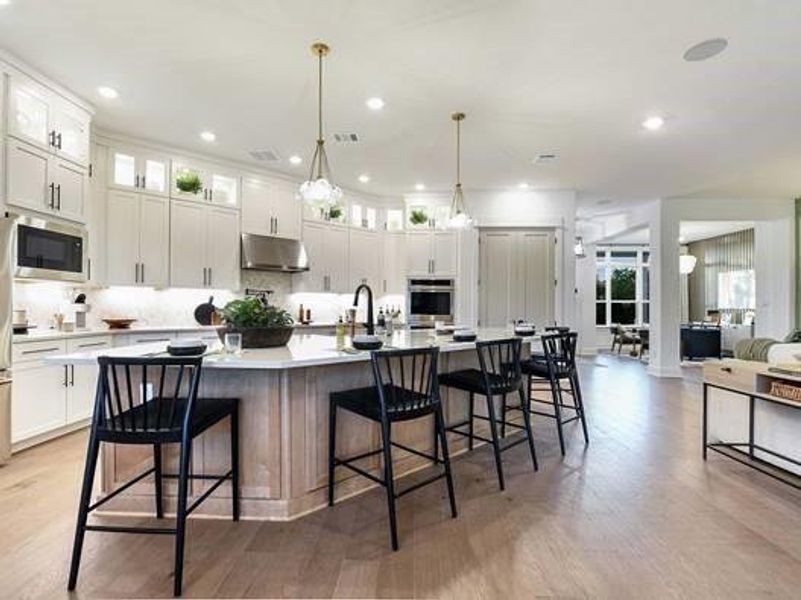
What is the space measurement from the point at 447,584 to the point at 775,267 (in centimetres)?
846

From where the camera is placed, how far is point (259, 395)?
2.42 meters

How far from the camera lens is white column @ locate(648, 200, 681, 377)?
705cm

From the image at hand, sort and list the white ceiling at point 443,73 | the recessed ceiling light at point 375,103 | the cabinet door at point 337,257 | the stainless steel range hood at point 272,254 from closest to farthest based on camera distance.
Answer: the white ceiling at point 443,73
the recessed ceiling light at point 375,103
the stainless steel range hood at point 272,254
the cabinet door at point 337,257

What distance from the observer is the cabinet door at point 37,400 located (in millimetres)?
3395

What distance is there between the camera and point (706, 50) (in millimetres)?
2980

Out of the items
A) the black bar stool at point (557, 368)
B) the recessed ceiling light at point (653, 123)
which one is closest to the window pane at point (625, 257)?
the recessed ceiling light at point (653, 123)

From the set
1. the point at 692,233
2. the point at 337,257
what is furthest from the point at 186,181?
the point at 692,233

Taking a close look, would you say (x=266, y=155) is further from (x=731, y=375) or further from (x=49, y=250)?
(x=731, y=375)

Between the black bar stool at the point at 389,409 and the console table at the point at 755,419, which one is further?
the console table at the point at 755,419

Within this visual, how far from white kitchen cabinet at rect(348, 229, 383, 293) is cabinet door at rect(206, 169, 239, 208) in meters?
1.79

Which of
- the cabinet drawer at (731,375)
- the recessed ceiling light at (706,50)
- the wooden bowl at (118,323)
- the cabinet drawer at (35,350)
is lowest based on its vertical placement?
the cabinet drawer at (731,375)

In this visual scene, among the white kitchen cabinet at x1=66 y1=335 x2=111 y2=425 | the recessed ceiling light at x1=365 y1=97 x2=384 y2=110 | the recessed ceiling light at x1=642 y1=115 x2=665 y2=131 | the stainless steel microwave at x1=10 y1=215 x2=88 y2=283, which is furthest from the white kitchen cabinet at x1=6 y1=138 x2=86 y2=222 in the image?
the recessed ceiling light at x1=642 y1=115 x2=665 y2=131

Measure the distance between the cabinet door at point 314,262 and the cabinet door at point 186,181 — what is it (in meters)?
1.48

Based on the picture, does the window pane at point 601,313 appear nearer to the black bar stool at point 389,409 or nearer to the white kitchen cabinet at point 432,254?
the white kitchen cabinet at point 432,254
